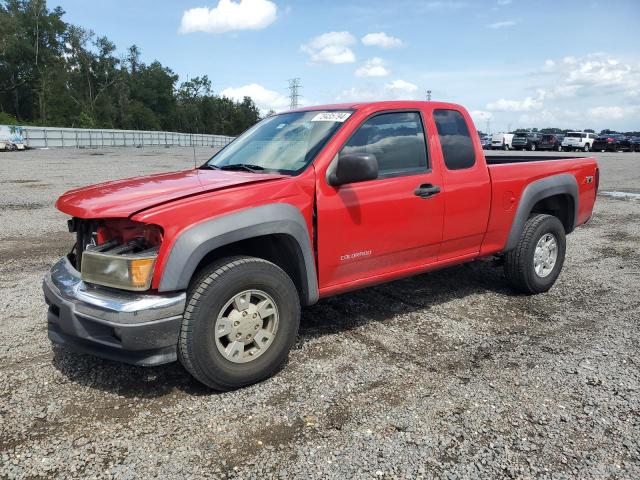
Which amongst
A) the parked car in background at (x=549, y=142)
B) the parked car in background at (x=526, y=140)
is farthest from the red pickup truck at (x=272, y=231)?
the parked car in background at (x=549, y=142)

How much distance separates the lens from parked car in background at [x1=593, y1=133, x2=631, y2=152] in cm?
4225

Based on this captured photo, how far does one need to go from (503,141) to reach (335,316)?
41712 millimetres

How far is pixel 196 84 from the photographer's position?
111 metres

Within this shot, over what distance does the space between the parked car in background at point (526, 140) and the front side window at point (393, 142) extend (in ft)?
132

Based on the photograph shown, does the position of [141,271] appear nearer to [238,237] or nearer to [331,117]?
[238,237]

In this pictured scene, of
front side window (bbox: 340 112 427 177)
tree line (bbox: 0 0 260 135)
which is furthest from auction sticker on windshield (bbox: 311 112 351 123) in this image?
tree line (bbox: 0 0 260 135)

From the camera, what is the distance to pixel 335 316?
4.62 m

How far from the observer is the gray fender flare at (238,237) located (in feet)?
9.66

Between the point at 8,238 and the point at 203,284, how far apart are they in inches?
231

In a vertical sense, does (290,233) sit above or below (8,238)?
above

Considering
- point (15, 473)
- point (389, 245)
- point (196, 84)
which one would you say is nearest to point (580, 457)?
point (389, 245)

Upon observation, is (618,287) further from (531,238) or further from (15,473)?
(15,473)

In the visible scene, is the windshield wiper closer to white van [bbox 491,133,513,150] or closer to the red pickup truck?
the red pickup truck

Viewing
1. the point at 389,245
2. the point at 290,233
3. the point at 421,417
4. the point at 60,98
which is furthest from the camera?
the point at 60,98
